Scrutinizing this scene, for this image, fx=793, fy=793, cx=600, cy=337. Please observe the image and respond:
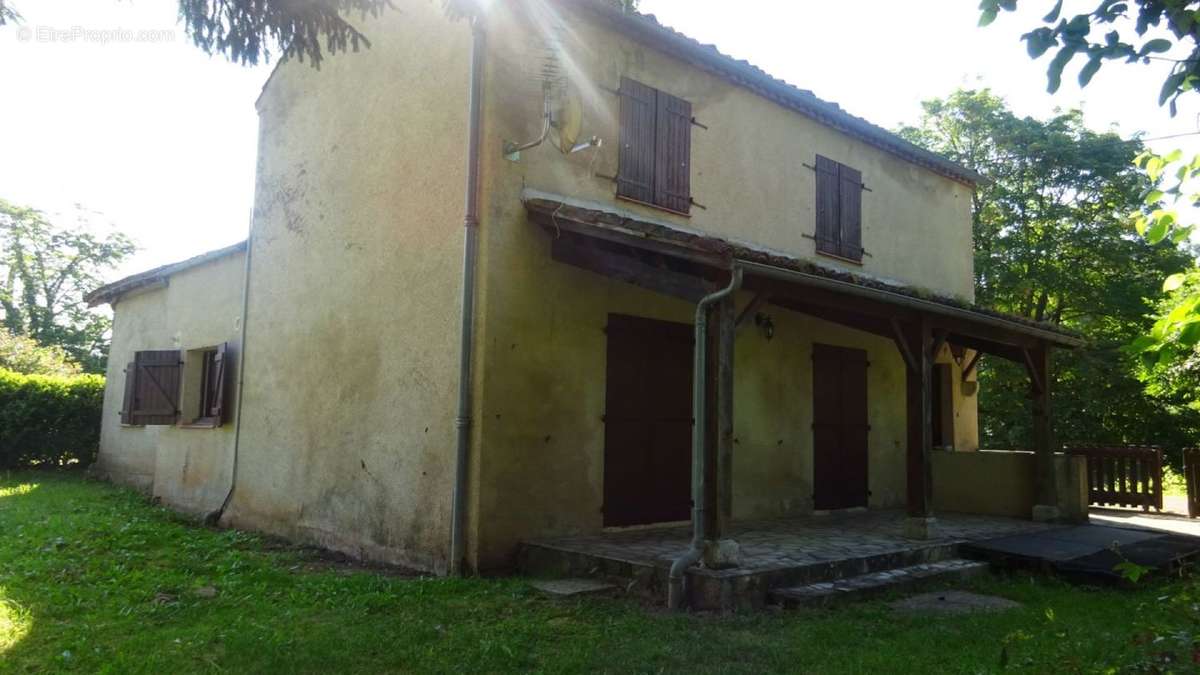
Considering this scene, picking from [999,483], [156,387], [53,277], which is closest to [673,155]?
[999,483]

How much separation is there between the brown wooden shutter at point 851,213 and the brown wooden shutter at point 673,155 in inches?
116

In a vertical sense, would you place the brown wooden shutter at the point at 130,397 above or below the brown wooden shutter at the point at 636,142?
below

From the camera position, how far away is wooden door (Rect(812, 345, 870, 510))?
31.3 feet

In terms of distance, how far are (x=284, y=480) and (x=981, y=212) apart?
18.1 metres

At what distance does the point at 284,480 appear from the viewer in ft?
29.5

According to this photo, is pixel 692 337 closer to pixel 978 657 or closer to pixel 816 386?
pixel 816 386

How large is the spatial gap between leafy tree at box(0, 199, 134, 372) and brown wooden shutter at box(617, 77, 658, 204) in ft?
103

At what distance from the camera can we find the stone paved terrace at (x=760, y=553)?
5.49 m

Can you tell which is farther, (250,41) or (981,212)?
(981,212)

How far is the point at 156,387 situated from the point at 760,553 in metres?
9.12

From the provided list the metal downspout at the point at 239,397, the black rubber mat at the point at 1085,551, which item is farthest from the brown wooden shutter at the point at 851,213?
the metal downspout at the point at 239,397

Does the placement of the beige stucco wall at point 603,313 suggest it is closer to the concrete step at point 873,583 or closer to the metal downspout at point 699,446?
the metal downspout at point 699,446

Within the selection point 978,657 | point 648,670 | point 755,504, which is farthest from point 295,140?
point 978,657

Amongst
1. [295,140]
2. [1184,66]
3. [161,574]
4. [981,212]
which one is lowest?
[161,574]
